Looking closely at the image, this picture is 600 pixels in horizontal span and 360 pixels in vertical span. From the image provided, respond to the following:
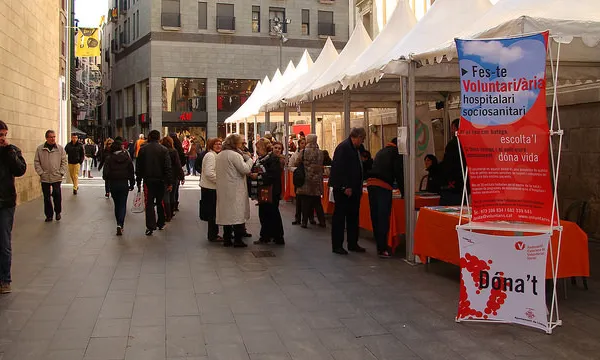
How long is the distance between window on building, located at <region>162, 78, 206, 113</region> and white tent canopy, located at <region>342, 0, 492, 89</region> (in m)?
35.9

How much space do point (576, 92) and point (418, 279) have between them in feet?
16.0

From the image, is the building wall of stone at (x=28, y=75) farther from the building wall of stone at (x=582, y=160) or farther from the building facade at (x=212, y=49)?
the building facade at (x=212, y=49)

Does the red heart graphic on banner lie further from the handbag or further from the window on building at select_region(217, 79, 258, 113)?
the window on building at select_region(217, 79, 258, 113)

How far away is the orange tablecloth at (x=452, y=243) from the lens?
241 inches

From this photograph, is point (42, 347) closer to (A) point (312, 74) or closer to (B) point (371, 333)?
(B) point (371, 333)

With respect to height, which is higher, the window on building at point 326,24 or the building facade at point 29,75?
the window on building at point 326,24

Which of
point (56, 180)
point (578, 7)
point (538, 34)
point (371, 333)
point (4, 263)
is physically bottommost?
point (371, 333)

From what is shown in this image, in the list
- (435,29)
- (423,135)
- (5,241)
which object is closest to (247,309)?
(5,241)

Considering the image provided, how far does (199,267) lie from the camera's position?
812 cm

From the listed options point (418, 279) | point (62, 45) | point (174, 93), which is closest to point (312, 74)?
point (418, 279)

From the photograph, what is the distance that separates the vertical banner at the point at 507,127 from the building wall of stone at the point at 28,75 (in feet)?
38.0

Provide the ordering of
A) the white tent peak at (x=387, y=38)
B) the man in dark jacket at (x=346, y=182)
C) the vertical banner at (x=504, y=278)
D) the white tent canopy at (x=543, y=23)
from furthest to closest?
the white tent peak at (x=387, y=38), the man in dark jacket at (x=346, y=182), the white tent canopy at (x=543, y=23), the vertical banner at (x=504, y=278)

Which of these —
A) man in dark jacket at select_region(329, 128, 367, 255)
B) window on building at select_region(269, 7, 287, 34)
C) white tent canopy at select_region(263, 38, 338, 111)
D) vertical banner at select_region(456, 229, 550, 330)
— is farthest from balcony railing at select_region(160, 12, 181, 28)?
vertical banner at select_region(456, 229, 550, 330)

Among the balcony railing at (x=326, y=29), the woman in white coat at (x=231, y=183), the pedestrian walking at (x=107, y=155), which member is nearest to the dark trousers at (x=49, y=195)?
the pedestrian walking at (x=107, y=155)
